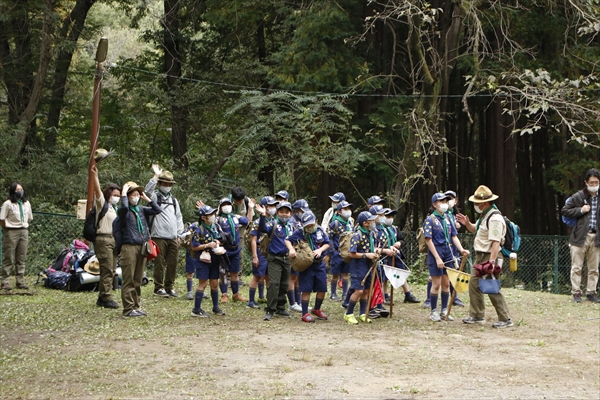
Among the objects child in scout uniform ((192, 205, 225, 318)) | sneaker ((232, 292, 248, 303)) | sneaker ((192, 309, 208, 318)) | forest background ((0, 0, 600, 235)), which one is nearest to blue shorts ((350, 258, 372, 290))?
child in scout uniform ((192, 205, 225, 318))

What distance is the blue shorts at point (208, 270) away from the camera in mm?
12008

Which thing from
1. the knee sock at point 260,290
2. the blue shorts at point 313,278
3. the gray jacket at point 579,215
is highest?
the gray jacket at point 579,215

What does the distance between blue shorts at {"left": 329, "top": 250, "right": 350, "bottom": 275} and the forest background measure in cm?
673

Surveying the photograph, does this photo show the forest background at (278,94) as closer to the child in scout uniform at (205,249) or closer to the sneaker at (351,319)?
the child in scout uniform at (205,249)

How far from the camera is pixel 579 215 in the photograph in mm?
14961

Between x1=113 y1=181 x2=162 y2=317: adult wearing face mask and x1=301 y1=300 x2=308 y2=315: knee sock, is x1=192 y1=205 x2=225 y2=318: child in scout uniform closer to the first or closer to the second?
x1=113 y1=181 x2=162 y2=317: adult wearing face mask

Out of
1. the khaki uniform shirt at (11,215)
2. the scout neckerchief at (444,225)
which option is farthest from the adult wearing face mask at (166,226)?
the scout neckerchief at (444,225)

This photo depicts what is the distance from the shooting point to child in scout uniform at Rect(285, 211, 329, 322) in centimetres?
1176

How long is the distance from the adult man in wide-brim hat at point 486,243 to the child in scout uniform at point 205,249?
3913 mm

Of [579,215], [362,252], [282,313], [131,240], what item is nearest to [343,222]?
[362,252]

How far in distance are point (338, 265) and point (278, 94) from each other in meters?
8.72

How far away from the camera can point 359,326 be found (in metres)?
11.9

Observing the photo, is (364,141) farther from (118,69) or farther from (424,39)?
(118,69)

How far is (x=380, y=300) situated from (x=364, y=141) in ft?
40.1
